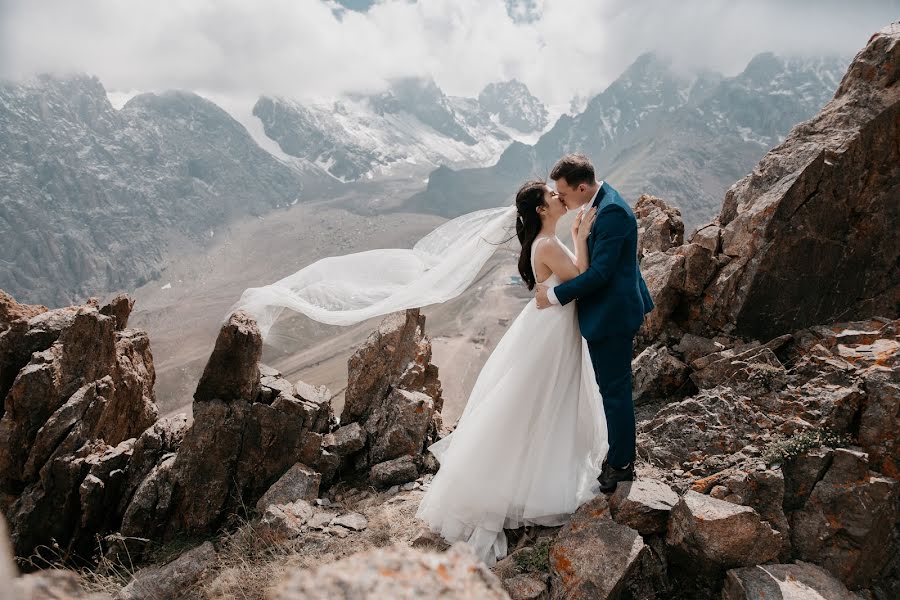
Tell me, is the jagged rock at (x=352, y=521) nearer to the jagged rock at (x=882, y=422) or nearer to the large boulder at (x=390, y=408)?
the large boulder at (x=390, y=408)

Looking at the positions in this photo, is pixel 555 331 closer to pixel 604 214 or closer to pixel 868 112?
pixel 604 214

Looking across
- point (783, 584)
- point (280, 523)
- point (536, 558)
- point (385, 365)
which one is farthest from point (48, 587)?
point (385, 365)

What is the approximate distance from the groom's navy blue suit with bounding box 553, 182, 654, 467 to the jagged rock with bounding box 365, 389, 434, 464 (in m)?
5.59

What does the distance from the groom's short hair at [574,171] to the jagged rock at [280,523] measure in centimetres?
731

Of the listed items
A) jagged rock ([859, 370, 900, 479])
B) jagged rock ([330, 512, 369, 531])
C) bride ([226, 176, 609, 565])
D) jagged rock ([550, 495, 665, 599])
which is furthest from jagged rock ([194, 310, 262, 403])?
jagged rock ([859, 370, 900, 479])

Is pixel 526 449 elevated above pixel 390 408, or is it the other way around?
pixel 526 449

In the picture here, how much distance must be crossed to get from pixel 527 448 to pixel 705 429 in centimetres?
296

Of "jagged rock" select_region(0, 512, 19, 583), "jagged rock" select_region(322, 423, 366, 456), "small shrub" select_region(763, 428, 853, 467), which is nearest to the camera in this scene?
"jagged rock" select_region(0, 512, 19, 583)

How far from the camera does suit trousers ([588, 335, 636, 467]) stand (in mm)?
6582

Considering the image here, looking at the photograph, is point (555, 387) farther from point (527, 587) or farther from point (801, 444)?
point (801, 444)

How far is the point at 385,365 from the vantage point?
44.0ft

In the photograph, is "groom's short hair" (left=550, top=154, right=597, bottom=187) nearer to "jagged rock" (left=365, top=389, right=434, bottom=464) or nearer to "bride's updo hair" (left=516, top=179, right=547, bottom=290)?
"bride's updo hair" (left=516, top=179, right=547, bottom=290)

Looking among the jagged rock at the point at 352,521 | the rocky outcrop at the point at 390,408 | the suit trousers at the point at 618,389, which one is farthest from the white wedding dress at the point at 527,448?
the rocky outcrop at the point at 390,408

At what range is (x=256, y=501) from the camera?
1083cm
